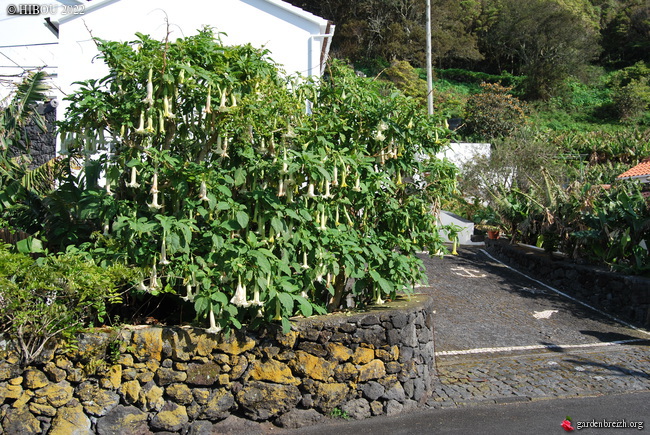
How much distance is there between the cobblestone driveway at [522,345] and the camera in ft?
23.2

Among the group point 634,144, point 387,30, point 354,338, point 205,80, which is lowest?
point 354,338

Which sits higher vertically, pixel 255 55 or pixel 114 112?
pixel 255 55

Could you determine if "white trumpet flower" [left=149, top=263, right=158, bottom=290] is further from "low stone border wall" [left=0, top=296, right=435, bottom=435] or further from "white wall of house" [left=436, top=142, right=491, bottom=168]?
"white wall of house" [left=436, top=142, right=491, bottom=168]

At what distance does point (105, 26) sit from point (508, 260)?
11587 millimetres

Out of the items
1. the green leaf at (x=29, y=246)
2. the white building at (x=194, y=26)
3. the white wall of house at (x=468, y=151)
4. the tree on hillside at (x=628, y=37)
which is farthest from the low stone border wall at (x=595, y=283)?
the tree on hillside at (x=628, y=37)

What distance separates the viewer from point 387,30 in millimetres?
44781

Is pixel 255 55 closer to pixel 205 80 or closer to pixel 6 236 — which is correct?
pixel 205 80

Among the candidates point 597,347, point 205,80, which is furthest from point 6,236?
point 597,347

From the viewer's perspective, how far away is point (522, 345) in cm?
882

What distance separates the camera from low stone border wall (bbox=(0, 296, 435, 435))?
5078 mm

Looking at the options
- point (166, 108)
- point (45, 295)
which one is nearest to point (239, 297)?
point (45, 295)

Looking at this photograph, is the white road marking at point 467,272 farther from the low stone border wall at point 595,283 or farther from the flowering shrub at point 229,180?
the flowering shrub at point 229,180

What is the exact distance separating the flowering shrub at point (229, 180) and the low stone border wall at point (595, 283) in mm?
6266

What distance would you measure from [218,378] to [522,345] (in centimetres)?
521
